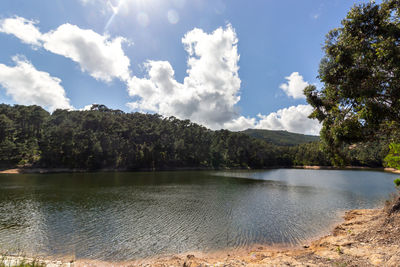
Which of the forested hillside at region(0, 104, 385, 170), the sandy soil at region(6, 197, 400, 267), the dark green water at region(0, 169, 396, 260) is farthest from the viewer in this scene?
the forested hillside at region(0, 104, 385, 170)

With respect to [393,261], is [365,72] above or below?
above

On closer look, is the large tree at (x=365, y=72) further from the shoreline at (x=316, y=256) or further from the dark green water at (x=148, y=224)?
the dark green water at (x=148, y=224)

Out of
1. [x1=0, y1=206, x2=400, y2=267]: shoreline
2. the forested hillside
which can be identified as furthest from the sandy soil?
the forested hillside

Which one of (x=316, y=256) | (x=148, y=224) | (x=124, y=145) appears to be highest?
(x=124, y=145)

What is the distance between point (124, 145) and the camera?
87688 mm

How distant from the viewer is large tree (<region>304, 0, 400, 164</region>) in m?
9.23

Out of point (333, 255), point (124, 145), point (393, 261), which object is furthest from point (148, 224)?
point (124, 145)

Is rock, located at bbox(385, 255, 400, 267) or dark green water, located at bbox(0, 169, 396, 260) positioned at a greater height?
rock, located at bbox(385, 255, 400, 267)

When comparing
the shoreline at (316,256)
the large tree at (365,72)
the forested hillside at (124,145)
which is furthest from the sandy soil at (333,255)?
the forested hillside at (124,145)

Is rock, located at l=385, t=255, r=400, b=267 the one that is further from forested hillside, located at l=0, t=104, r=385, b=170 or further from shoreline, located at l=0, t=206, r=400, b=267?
forested hillside, located at l=0, t=104, r=385, b=170

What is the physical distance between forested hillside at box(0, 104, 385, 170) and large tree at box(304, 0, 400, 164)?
56.3 metres

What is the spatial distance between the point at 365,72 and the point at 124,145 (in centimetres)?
8984

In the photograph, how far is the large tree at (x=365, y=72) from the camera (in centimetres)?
923

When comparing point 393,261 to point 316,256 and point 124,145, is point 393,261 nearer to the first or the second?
point 316,256
